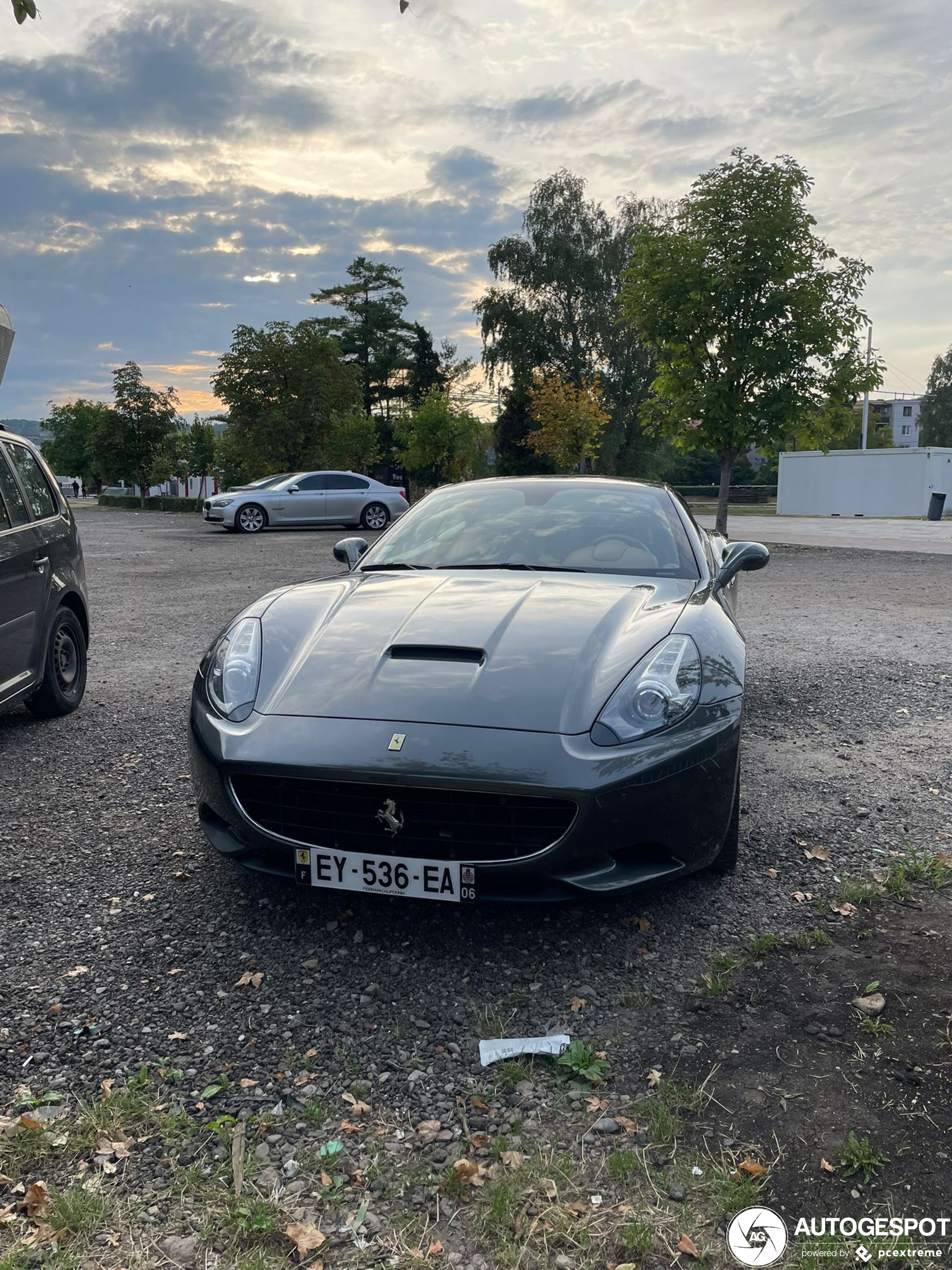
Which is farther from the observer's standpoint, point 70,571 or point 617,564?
point 70,571

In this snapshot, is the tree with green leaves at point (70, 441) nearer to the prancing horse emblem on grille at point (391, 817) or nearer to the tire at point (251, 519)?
the tire at point (251, 519)

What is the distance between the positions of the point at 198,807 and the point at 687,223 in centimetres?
1622

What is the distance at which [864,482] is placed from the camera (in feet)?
127

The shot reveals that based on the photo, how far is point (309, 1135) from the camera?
2203 millimetres

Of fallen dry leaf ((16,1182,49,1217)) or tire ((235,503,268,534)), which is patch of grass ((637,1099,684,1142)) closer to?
fallen dry leaf ((16,1182,49,1217))

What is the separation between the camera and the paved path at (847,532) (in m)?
19.5

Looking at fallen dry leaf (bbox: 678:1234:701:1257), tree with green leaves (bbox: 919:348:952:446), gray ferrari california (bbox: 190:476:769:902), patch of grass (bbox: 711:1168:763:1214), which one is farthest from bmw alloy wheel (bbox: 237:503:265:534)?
tree with green leaves (bbox: 919:348:952:446)

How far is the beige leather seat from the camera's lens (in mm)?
4094

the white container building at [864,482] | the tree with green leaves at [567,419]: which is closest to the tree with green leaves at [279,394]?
the tree with green leaves at [567,419]

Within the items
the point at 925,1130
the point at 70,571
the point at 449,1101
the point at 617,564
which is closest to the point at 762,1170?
the point at 925,1130

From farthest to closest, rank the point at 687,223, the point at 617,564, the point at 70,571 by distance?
1. the point at 687,223
2. the point at 70,571
3. the point at 617,564

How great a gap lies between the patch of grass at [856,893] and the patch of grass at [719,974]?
58 centimetres

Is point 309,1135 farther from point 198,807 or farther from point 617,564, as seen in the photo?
point 617,564

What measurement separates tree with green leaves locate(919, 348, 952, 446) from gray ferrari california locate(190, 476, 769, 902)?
271ft
